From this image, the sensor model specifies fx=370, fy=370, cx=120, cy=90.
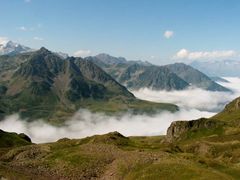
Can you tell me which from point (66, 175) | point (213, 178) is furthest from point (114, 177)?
point (213, 178)

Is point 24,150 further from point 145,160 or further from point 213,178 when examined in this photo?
point 213,178

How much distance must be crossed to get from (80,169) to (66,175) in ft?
12.3

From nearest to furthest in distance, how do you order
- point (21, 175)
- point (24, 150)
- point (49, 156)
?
1. point (21, 175)
2. point (49, 156)
3. point (24, 150)

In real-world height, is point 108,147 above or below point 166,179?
above

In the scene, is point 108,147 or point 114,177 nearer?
point 114,177

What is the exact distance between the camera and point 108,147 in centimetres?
10562

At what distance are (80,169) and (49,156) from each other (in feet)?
47.4

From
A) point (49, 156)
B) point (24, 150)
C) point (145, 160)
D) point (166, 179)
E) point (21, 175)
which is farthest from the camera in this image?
point (24, 150)

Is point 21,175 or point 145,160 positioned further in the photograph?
point 145,160

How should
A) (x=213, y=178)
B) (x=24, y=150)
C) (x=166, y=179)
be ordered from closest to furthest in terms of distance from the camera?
(x=213, y=178)
(x=166, y=179)
(x=24, y=150)

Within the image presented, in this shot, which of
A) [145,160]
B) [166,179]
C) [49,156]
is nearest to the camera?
[166,179]

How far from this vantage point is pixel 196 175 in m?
75.2

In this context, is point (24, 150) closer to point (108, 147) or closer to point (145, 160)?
point (108, 147)

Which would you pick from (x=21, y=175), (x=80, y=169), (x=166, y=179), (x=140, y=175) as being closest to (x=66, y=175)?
Result: (x=80, y=169)
